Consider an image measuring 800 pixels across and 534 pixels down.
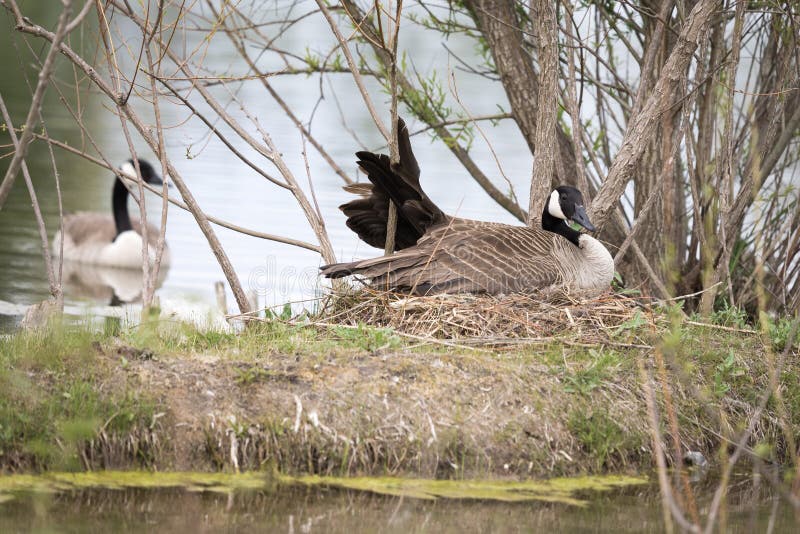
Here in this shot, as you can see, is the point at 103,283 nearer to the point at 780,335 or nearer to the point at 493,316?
the point at 493,316

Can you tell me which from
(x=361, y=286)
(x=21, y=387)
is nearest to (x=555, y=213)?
(x=361, y=286)

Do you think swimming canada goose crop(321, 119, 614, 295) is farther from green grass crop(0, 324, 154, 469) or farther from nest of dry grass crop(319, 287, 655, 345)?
green grass crop(0, 324, 154, 469)

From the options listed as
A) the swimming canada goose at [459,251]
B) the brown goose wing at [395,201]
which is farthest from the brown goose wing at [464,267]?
the brown goose wing at [395,201]

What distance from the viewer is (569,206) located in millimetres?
7805

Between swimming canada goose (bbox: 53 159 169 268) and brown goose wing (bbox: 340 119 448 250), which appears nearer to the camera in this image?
brown goose wing (bbox: 340 119 448 250)

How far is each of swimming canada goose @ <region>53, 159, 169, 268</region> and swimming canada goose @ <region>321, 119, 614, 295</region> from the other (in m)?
6.80

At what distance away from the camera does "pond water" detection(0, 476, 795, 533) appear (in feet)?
15.6

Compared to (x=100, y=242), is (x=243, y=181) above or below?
above

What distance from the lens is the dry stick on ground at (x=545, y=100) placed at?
7.96 meters

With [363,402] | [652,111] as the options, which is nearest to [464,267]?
[363,402]

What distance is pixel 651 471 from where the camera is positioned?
5.91 meters

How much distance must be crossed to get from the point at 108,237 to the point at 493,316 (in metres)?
8.94

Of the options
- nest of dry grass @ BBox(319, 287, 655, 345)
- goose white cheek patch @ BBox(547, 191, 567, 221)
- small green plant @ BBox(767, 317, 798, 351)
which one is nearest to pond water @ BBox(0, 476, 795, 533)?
nest of dry grass @ BBox(319, 287, 655, 345)

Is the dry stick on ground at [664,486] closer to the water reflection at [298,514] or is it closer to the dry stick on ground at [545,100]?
the water reflection at [298,514]
